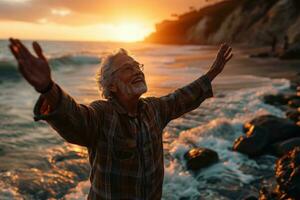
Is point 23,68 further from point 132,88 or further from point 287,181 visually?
point 287,181

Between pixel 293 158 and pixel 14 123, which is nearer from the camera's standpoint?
pixel 293 158

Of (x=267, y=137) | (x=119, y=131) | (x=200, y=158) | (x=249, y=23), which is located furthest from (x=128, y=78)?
(x=249, y=23)

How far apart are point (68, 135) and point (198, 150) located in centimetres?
629

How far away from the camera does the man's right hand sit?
2.10 metres

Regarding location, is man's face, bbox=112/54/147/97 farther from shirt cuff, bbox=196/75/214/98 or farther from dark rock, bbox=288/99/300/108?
dark rock, bbox=288/99/300/108

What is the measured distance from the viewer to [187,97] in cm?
341

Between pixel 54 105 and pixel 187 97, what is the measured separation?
4.70 ft

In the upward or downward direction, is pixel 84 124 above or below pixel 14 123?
above

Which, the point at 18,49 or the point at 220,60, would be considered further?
the point at 220,60

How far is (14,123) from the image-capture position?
40.3 feet

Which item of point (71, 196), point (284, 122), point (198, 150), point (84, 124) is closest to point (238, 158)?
point (198, 150)

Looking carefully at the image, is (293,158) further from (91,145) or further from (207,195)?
(91,145)

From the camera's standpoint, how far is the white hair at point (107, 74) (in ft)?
9.60

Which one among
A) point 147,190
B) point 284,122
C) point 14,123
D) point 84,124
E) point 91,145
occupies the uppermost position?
point 84,124
